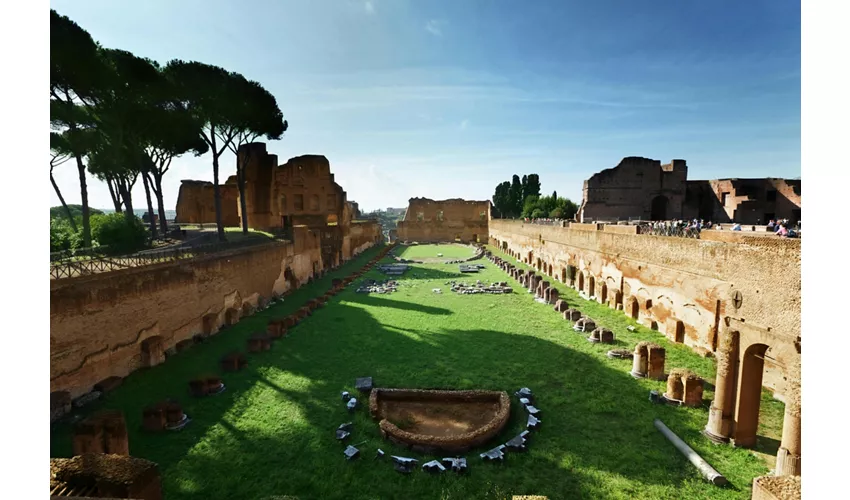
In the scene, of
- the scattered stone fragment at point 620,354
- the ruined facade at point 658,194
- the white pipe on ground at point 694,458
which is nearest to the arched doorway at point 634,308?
the scattered stone fragment at point 620,354

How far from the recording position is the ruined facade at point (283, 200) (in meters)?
26.1

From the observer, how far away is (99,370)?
8531 mm

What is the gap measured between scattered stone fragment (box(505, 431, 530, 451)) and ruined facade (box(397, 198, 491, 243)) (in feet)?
141

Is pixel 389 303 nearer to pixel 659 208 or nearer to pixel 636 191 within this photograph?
pixel 636 191

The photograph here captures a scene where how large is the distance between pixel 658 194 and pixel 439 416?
26.7m

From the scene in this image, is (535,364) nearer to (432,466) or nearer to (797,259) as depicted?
(432,466)

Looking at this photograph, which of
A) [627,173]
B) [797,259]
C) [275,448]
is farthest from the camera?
[627,173]

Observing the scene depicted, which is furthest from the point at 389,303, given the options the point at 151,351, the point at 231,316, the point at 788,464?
the point at 788,464

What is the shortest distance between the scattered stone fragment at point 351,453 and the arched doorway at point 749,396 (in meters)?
5.86

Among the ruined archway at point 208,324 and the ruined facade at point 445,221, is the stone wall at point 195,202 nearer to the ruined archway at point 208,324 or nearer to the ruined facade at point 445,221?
the ruined facade at point 445,221

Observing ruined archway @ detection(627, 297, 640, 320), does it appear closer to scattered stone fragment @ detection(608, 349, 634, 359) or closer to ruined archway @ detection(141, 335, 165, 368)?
scattered stone fragment @ detection(608, 349, 634, 359)

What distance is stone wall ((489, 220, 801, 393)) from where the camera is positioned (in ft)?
17.6

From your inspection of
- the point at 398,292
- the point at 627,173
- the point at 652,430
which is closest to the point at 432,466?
the point at 652,430

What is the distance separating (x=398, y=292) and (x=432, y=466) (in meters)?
13.2
